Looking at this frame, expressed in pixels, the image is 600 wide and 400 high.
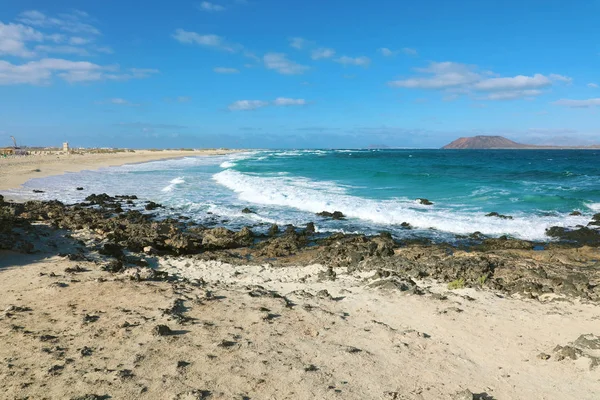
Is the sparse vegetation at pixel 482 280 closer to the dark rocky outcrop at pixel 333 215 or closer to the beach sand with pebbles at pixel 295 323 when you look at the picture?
the beach sand with pebbles at pixel 295 323

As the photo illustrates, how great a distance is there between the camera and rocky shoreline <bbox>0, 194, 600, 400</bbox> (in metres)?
4.09

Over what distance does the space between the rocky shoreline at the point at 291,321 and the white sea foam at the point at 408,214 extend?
3.57 metres

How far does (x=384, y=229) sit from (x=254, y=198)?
28.5ft

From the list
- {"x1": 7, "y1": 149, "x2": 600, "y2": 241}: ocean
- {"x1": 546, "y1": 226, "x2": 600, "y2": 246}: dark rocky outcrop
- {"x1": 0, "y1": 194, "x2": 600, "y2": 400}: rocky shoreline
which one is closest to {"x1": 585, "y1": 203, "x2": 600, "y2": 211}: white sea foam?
{"x1": 7, "y1": 149, "x2": 600, "y2": 241}: ocean

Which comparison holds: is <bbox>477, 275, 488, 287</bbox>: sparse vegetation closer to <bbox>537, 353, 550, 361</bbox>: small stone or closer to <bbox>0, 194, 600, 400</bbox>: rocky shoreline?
<bbox>0, 194, 600, 400</bbox>: rocky shoreline

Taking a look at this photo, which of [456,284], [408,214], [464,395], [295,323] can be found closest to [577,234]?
[408,214]

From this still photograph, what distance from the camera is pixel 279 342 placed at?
4.96 meters

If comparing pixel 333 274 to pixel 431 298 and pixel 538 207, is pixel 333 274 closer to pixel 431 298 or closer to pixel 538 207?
pixel 431 298

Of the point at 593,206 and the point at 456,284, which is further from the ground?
the point at 593,206

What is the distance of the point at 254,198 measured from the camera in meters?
19.8

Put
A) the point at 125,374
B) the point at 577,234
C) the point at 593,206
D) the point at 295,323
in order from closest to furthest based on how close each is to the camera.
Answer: the point at 125,374, the point at 295,323, the point at 577,234, the point at 593,206

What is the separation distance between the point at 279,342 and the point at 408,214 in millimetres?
11165

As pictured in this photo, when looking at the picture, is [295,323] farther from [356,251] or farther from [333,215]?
[333,215]

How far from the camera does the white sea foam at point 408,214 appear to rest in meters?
13.1
